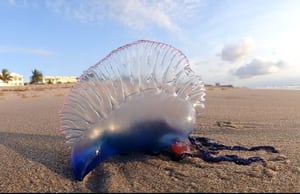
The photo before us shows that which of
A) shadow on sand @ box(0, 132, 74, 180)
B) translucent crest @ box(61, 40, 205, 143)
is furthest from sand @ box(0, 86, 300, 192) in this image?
translucent crest @ box(61, 40, 205, 143)

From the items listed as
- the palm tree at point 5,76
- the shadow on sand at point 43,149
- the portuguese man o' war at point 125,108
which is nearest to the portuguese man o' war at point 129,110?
the portuguese man o' war at point 125,108

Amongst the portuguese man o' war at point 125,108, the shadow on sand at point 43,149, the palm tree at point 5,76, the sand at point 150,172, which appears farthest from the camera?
the palm tree at point 5,76

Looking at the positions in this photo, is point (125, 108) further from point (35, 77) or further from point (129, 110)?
point (35, 77)

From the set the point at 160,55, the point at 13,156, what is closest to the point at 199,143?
the point at 160,55

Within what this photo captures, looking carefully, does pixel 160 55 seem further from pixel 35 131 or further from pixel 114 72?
pixel 35 131

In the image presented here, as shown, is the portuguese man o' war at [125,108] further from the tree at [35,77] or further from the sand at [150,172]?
the tree at [35,77]

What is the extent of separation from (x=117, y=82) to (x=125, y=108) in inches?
8.0

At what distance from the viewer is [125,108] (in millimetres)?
2154

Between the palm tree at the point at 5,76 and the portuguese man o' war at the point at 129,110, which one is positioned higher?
the palm tree at the point at 5,76

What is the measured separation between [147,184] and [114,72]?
832 millimetres

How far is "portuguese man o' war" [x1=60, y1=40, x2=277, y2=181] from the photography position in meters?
2.11

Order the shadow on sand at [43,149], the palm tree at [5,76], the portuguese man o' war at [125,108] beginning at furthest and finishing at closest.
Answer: the palm tree at [5,76] < the shadow on sand at [43,149] < the portuguese man o' war at [125,108]

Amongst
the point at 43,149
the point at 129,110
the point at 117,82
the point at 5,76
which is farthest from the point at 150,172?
the point at 5,76

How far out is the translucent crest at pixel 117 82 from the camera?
84.1 inches
